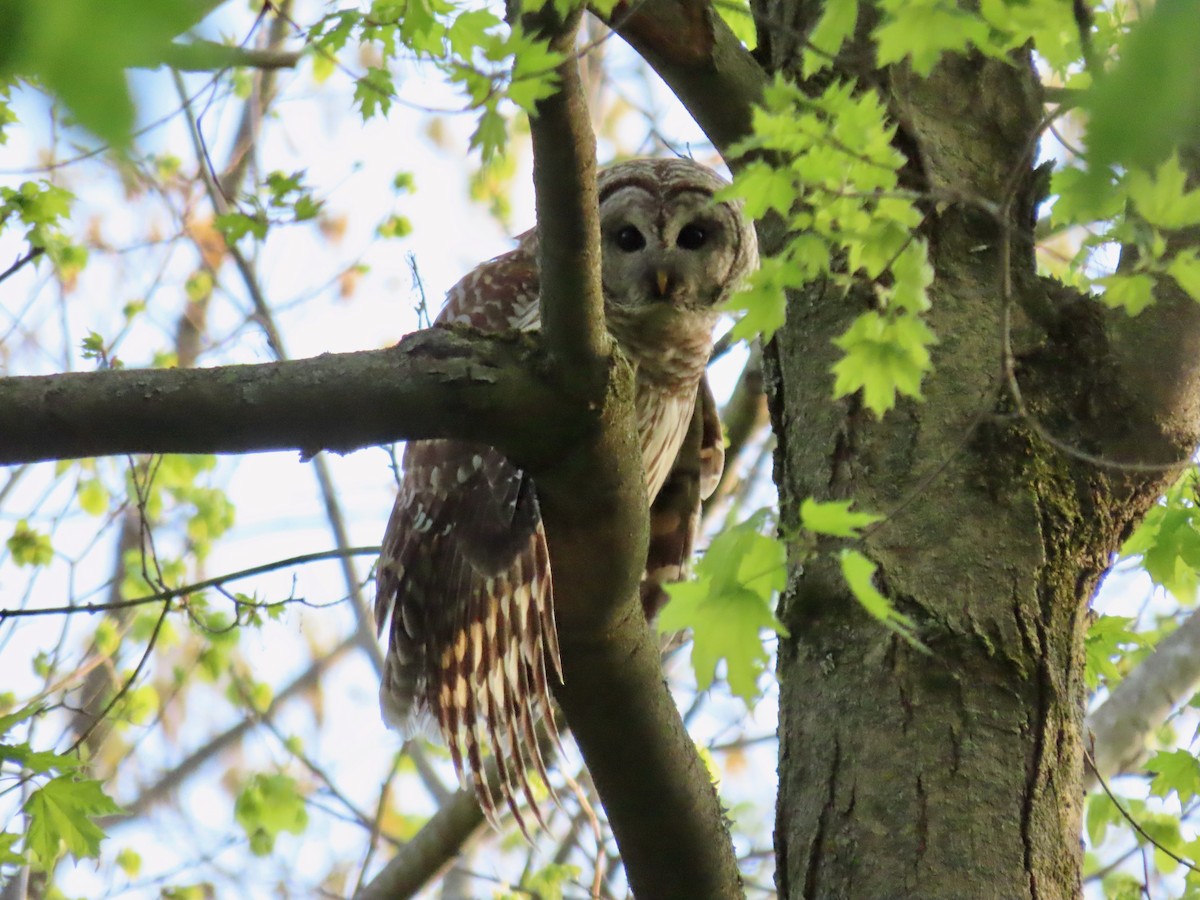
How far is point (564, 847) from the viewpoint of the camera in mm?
6746

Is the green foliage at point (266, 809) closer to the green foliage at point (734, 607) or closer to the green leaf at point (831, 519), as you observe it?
the green foliage at point (734, 607)

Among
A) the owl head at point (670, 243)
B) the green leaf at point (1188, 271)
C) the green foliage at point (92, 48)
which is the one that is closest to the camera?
the green foliage at point (92, 48)

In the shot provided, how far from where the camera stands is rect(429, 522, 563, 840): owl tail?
3.79 m

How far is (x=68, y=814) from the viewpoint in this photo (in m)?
3.41

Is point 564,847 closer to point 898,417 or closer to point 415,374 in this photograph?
point 898,417

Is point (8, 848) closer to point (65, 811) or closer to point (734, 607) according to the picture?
point (65, 811)

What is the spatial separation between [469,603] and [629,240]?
1.53m

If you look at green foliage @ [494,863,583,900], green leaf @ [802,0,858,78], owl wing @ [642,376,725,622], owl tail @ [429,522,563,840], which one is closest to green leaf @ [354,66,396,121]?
green leaf @ [802,0,858,78]

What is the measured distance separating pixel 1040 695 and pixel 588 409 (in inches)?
43.5

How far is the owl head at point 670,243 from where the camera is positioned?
459 cm

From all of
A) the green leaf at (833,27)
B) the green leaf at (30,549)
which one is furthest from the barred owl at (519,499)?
the green leaf at (30,549)

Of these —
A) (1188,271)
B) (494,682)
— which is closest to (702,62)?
(1188,271)

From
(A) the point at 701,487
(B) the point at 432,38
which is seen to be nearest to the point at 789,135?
(B) the point at 432,38

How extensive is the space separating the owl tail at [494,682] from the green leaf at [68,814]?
3.31 feet
